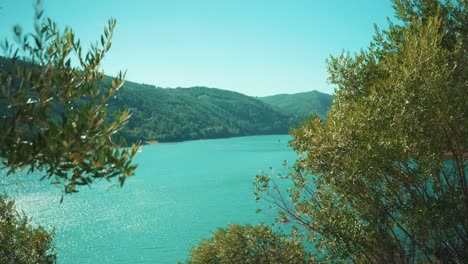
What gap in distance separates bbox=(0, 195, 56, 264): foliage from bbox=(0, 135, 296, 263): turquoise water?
29.2 m

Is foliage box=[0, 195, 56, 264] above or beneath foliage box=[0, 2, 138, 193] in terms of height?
beneath

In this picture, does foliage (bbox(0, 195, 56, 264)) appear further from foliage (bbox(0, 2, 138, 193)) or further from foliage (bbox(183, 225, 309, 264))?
foliage (bbox(0, 2, 138, 193))

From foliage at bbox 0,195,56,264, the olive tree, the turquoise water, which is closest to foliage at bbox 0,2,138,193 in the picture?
the olive tree

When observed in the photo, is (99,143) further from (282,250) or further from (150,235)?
(150,235)

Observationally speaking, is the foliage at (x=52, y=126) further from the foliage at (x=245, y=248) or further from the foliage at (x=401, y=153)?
the foliage at (x=245, y=248)

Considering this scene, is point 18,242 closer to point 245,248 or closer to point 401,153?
point 245,248

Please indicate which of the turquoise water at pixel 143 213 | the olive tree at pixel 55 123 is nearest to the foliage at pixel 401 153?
the olive tree at pixel 55 123

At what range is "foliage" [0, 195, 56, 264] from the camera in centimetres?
1568

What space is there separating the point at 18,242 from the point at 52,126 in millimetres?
15023

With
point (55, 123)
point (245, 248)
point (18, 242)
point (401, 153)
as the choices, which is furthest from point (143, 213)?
point (55, 123)

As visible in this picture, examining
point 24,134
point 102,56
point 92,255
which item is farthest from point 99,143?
point 92,255

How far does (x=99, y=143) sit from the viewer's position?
4992mm

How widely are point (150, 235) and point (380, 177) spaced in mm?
47997

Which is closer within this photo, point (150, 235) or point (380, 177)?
point (380, 177)
